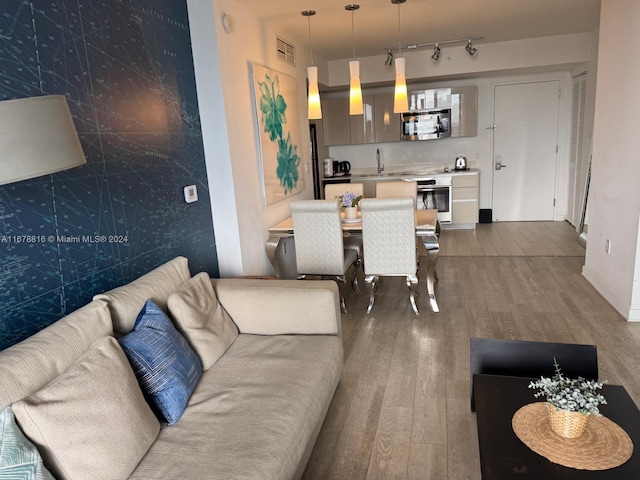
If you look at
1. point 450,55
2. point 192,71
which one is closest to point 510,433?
point 192,71

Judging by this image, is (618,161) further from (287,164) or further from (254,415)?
(254,415)

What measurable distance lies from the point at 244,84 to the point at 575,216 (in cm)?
500

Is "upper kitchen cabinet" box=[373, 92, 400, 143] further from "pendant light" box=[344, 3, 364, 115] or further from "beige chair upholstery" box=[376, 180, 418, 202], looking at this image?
"pendant light" box=[344, 3, 364, 115]

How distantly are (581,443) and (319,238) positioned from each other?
7.78 feet

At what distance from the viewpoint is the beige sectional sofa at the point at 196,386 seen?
1.30 m

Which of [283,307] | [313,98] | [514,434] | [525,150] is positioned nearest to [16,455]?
[283,307]

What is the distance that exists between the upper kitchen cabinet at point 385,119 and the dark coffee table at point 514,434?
5404mm

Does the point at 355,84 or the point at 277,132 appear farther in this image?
the point at 277,132

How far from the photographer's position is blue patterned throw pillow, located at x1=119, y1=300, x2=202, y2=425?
1.65 meters

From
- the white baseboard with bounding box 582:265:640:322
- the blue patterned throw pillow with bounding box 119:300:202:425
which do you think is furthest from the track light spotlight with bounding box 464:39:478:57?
the blue patterned throw pillow with bounding box 119:300:202:425

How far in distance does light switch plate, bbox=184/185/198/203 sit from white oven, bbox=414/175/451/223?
160 inches

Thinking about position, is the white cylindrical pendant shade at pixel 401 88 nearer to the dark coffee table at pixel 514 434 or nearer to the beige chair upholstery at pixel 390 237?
the beige chair upholstery at pixel 390 237

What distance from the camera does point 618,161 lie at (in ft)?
10.7

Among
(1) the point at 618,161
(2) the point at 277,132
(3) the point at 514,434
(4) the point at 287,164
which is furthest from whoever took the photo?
(4) the point at 287,164
